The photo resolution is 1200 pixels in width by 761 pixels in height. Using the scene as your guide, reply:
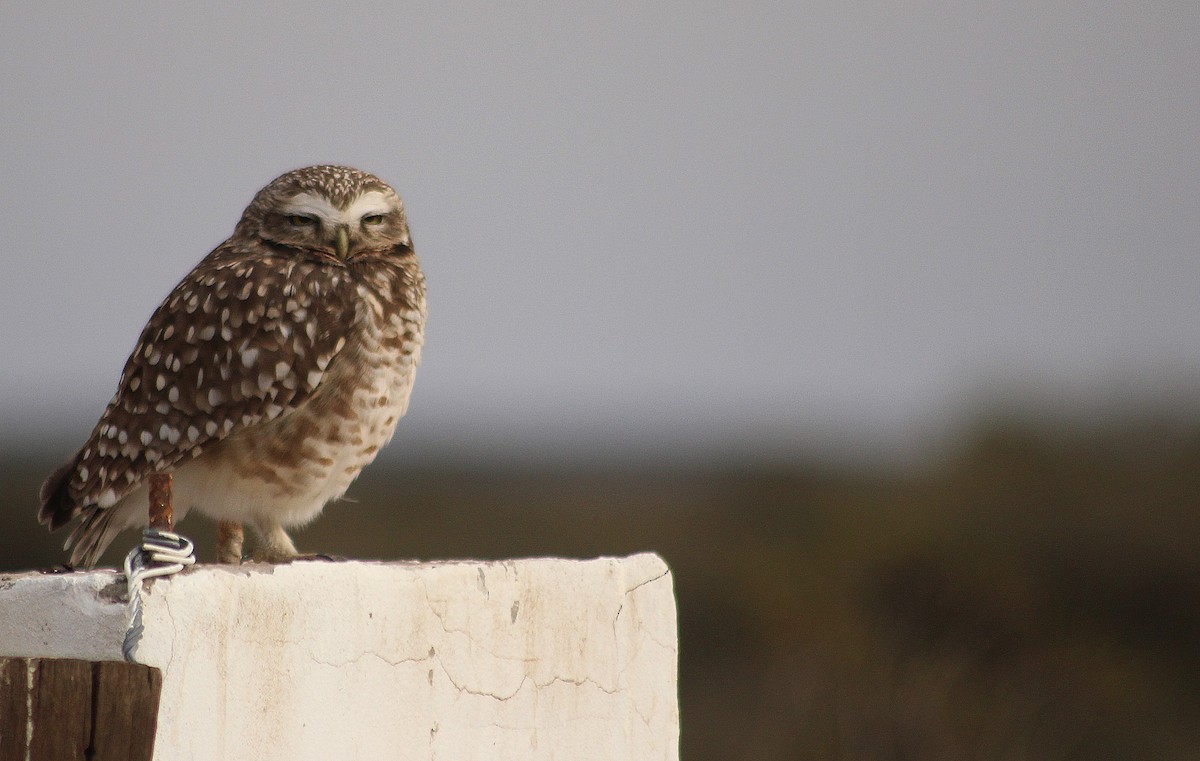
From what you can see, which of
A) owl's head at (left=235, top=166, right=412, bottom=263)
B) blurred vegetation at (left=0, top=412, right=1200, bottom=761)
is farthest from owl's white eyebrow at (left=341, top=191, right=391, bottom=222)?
blurred vegetation at (left=0, top=412, right=1200, bottom=761)

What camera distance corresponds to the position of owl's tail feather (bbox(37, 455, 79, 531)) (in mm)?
5176

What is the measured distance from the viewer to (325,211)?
212 inches

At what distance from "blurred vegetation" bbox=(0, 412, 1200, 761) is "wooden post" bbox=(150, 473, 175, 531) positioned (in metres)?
12.4

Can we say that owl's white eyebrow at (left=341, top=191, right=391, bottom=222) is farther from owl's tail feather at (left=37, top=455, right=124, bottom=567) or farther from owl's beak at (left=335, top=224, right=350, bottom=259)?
owl's tail feather at (left=37, top=455, right=124, bottom=567)

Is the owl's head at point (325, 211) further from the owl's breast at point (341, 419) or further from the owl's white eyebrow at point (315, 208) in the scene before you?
the owl's breast at point (341, 419)

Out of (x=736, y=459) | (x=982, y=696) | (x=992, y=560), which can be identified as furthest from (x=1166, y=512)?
(x=736, y=459)

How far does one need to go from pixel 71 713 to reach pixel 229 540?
2238 millimetres

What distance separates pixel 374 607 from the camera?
4.14 meters

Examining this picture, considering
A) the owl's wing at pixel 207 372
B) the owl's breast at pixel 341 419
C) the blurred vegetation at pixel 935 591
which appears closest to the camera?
the owl's wing at pixel 207 372

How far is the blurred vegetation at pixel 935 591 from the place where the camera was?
16.8 m

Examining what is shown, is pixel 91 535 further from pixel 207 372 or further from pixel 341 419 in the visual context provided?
pixel 341 419

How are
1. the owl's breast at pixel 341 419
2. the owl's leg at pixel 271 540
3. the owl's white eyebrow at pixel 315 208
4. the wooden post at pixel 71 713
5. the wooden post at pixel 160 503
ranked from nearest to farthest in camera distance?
1. the wooden post at pixel 71 713
2. the wooden post at pixel 160 503
3. the owl's breast at pixel 341 419
4. the owl's white eyebrow at pixel 315 208
5. the owl's leg at pixel 271 540

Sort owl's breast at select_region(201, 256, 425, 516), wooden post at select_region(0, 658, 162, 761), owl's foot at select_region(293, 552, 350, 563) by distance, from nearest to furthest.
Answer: wooden post at select_region(0, 658, 162, 761) < owl's foot at select_region(293, 552, 350, 563) < owl's breast at select_region(201, 256, 425, 516)

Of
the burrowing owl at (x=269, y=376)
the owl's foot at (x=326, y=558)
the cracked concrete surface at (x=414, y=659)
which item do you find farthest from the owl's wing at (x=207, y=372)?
the cracked concrete surface at (x=414, y=659)
